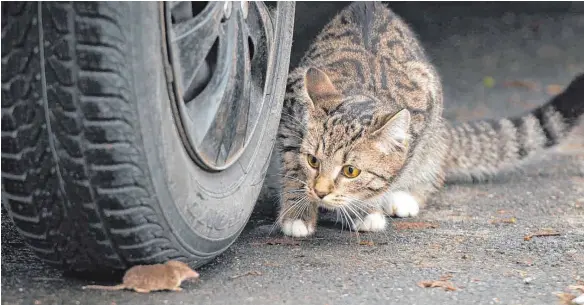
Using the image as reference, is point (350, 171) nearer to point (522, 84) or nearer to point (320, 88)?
point (320, 88)

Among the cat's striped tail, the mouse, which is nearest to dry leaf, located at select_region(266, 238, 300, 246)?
the mouse

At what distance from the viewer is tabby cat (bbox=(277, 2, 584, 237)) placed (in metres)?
3.86

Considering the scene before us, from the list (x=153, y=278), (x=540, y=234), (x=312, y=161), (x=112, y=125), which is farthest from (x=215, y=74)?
(x=540, y=234)

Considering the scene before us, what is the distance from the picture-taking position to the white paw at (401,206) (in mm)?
4273

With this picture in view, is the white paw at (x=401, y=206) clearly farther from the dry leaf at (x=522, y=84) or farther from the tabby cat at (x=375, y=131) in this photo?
the dry leaf at (x=522, y=84)

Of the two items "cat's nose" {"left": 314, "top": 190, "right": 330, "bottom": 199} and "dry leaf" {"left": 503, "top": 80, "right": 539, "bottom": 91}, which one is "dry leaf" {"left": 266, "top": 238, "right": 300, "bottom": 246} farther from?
"dry leaf" {"left": 503, "top": 80, "right": 539, "bottom": 91}

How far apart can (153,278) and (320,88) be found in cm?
157

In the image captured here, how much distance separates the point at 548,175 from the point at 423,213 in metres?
1.07

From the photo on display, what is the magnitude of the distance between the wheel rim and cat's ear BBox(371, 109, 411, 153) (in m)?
0.69

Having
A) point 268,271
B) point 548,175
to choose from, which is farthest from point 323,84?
point 548,175

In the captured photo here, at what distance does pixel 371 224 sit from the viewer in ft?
12.9

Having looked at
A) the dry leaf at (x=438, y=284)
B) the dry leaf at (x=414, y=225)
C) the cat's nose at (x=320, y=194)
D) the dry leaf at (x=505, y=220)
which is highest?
the cat's nose at (x=320, y=194)

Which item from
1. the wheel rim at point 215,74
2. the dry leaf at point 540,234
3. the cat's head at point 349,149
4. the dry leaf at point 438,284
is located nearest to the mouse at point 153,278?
the wheel rim at point 215,74

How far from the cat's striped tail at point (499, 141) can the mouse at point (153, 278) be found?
2.38m
